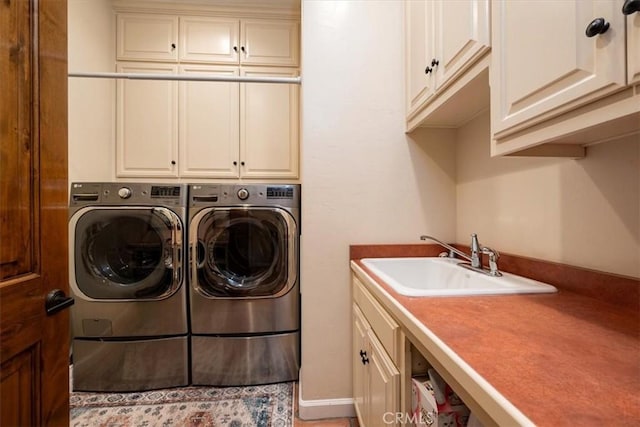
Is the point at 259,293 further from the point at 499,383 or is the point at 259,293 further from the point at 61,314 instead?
the point at 499,383

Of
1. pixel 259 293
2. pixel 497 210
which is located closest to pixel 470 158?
pixel 497 210

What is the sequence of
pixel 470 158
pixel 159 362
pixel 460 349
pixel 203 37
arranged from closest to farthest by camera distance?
pixel 460 349
pixel 470 158
pixel 159 362
pixel 203 37

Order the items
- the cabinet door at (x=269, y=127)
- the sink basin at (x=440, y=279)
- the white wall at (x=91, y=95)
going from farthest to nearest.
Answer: the cabinet door at (x=269, y=127), the white wall at (x=91, y=95), the sink basin at (x=440, y=279)

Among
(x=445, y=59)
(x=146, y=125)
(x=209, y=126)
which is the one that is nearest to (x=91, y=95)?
(x=146, y=125)

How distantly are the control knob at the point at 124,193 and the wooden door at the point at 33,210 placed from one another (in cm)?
89

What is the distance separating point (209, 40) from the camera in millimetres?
2270

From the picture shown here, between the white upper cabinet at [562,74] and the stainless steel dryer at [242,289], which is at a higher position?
the white upper cabinet at [562,74]

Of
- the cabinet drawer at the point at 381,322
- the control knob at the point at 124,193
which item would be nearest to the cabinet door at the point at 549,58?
the cabinet drawer at the point at 381,322

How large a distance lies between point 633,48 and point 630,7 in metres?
0.06

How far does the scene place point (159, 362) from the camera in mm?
1718

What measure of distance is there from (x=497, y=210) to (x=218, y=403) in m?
1.77

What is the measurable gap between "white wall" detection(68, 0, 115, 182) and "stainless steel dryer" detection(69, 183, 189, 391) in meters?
0.42

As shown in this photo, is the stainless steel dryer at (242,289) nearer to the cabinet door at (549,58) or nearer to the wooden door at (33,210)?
the wooden door at (33,210)

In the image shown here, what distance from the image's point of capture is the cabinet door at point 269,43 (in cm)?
229
